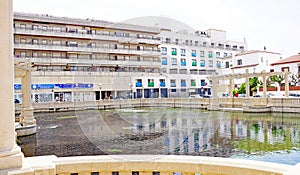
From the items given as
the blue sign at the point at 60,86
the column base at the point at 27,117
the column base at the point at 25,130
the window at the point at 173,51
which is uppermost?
the window at the point at 173,51

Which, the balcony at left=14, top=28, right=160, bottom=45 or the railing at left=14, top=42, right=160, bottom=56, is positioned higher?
the balcony at left=14, top=28, right=160, bottom=45

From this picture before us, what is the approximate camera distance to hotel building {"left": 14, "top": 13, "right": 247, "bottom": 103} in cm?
4075

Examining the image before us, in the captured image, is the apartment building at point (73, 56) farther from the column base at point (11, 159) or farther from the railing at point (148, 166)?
the column base at point (11, 159)

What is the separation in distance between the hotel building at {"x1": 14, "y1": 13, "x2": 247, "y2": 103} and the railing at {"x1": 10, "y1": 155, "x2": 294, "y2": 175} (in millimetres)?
34354

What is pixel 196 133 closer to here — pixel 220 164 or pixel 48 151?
pixel 48 151

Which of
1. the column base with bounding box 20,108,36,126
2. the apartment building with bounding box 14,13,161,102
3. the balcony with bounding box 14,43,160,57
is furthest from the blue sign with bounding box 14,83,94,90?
the column base with bounding box 20,108,36,126

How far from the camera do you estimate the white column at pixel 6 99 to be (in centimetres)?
298

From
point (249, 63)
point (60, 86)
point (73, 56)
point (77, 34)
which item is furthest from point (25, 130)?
point (249, 63)

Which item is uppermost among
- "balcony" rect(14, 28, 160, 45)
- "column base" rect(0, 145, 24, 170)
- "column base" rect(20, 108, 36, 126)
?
"balcony" rect(14, 28, 160, 45)

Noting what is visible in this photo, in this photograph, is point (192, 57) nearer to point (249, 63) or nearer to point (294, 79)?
point (294, 79)

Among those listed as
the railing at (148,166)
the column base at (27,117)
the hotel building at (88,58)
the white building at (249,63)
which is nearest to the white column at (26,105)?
the column base at (27,117)

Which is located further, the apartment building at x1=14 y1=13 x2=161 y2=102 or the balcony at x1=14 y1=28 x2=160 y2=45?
the apartment building at x1=14 y1=13 x2=161 y2=102

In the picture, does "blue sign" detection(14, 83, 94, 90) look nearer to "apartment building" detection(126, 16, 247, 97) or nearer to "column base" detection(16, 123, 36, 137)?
"apartment building" detection(126, 16, 247, 97)

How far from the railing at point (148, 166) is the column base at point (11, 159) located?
9 cm
